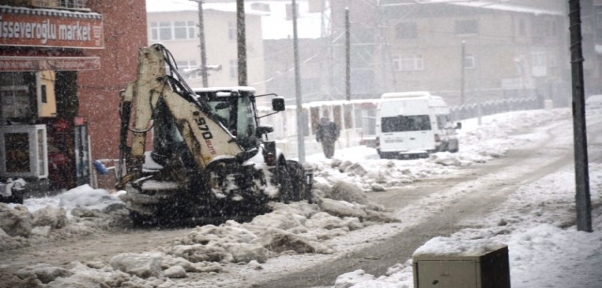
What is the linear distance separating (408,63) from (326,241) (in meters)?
74.1

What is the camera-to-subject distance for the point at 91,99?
30.2 metres

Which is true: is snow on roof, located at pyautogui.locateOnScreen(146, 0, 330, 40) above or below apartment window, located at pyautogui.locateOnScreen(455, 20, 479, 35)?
above

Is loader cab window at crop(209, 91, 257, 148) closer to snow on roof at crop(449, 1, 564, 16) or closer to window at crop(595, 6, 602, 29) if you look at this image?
snow on roof at crop(449, 1, 564, 16)

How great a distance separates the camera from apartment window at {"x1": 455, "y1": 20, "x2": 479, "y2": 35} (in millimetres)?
89438

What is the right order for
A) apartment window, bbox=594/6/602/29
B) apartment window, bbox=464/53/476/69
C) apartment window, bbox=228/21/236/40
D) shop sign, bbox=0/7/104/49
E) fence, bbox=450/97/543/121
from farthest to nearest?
apartment window, bbox=594/6/602/29 < apartment window, bbox=464/53/476/69 < apartment window, bbox=228/21/236/40 < fence, bbox=450/97/543/121 < shop sign, bbox=0/7/104/49

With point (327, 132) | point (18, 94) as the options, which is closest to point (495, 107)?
point (327, 132)

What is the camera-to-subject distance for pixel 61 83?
2906 centimetres

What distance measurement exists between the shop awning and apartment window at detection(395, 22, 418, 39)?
6445cm

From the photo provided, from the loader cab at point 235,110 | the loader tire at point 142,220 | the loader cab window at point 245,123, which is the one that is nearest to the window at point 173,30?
the loader cab at point 235,110

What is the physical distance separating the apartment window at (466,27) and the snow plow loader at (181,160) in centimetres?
7186

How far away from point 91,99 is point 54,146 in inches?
108

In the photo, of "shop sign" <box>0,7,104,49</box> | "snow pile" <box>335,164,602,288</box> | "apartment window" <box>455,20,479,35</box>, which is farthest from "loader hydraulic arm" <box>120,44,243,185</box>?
"apartment window" <box>455,20,479,35</box>

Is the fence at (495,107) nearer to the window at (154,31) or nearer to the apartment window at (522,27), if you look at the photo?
the apartment window at (522,27)

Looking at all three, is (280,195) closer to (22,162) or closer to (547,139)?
(22,162)
